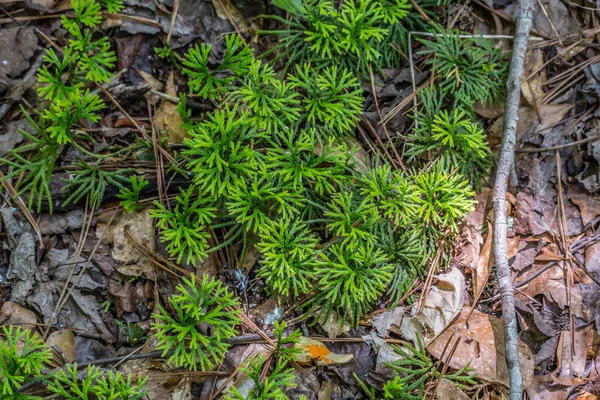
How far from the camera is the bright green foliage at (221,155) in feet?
9.70

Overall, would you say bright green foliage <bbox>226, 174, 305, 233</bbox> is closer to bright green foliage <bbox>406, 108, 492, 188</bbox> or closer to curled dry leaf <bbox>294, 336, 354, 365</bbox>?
curled dry leaf <bbox>294, 336, 354, 365</bbox>

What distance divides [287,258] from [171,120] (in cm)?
132

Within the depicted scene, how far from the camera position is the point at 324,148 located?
3.29m

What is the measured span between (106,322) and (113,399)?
1.80 feet

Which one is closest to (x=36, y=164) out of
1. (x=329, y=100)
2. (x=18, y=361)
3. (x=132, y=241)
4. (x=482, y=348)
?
(x=132, y=241)

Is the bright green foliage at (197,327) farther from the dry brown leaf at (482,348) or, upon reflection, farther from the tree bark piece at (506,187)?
the tree bark piece at (506,187)

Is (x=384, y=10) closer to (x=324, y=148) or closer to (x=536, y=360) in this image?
(x=324, y=148)

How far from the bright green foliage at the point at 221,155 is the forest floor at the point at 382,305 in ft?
1.44

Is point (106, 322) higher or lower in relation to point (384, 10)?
lower

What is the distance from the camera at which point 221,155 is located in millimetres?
3023

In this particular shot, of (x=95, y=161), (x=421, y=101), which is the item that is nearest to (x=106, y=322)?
(x=95, y=161)

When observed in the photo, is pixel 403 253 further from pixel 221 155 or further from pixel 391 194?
pixel 221 155

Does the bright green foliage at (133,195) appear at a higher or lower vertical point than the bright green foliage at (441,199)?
lower

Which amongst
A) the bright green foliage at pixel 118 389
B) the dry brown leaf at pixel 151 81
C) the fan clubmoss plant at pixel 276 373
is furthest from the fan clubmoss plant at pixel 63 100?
the fan clubmoss plant at pixel 276 373
